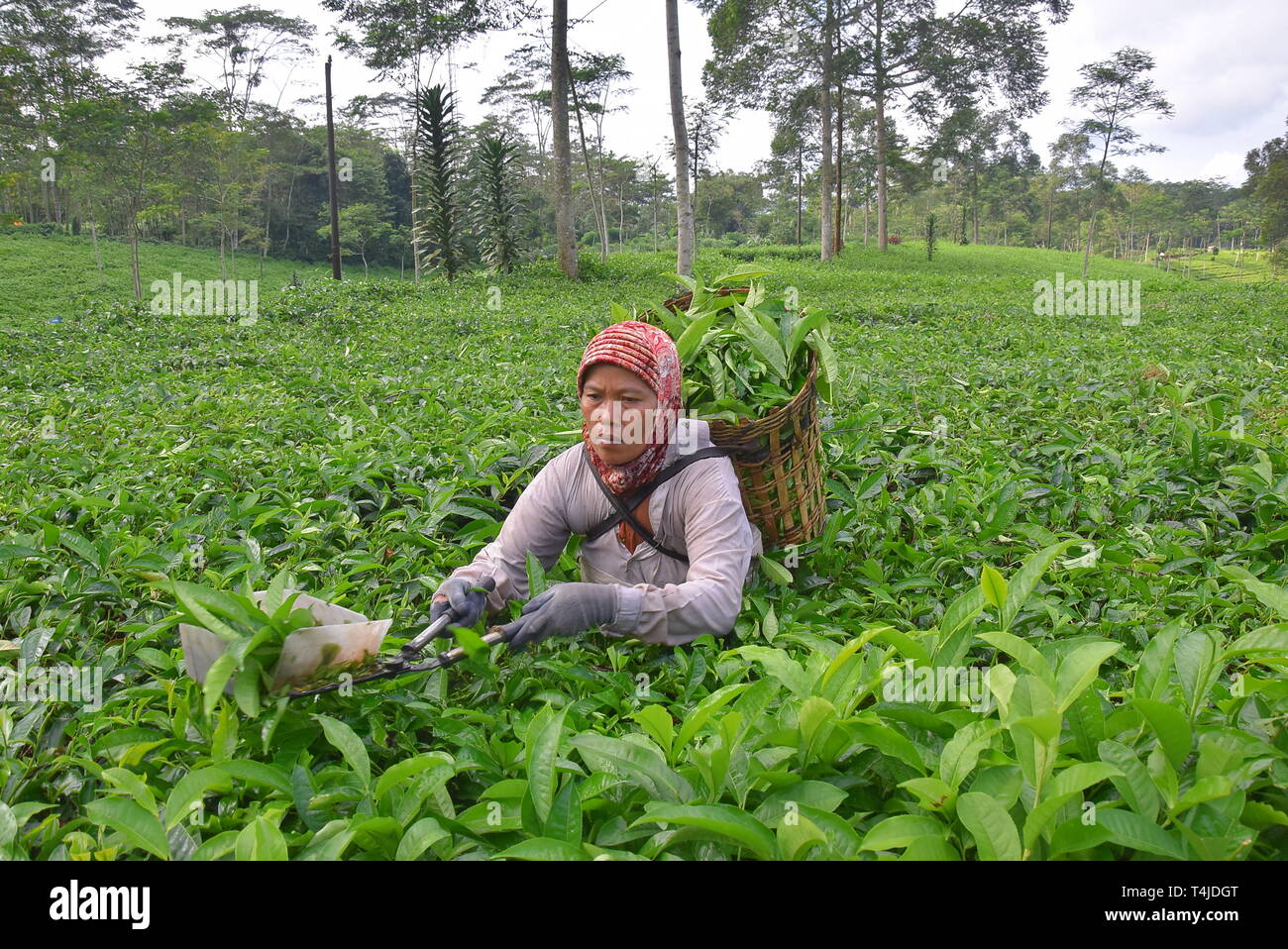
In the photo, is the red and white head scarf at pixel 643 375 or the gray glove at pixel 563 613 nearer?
the gray glove at pixel 563 613

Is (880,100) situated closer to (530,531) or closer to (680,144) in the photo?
(680,144)

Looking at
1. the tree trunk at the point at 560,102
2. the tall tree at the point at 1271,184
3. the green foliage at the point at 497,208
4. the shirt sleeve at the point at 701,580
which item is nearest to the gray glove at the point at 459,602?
the shirt sleeve at the point at 701,580

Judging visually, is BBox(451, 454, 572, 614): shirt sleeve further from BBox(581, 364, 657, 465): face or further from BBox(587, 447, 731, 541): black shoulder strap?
BBox(581, 364, 657, 465): face

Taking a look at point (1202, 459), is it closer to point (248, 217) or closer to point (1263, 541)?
point (1263, 541)

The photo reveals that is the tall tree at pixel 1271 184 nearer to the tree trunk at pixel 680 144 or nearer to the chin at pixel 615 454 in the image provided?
the tree trunk at pixel 680 144

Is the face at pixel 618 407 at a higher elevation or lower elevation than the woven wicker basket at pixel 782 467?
higher

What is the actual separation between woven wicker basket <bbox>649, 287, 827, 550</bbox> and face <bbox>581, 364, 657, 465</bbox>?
312 millimetres

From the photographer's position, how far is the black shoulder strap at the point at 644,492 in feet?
7.18

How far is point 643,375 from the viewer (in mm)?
2033

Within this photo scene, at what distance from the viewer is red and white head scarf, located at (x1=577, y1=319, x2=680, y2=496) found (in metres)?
2.04

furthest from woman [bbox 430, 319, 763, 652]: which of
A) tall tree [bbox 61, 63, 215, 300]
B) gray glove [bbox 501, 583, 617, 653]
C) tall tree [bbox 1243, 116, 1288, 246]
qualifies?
tall tree [bbox 1243, 116, 1288, 246]

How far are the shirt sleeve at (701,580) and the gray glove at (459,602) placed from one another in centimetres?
34

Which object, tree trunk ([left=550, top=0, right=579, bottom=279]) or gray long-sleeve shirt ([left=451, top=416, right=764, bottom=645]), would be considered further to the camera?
tree trunk ([left=550, top=0, right=579, bottom=279])

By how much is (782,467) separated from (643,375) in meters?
0.61
